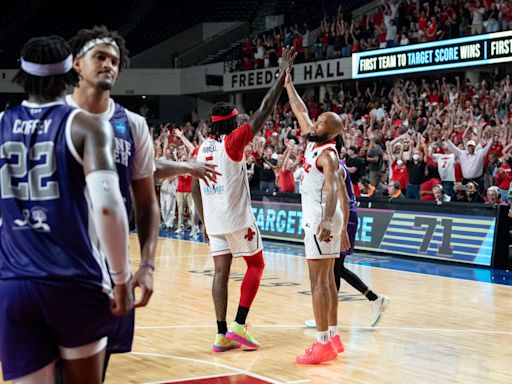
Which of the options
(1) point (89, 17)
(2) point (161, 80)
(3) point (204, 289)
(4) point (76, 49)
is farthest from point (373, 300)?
(1) point (89, 17)

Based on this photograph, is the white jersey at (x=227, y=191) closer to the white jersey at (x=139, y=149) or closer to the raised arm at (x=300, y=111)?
the raised arm at (x=300, y=111)

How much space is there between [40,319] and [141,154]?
92 cm

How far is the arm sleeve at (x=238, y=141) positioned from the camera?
6996 millimetres

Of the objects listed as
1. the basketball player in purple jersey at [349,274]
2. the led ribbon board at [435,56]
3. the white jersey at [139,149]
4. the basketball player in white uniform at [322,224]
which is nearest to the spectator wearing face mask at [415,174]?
the led ribbon board at [435,56]

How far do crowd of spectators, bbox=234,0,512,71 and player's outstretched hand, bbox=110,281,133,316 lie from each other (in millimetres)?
17084

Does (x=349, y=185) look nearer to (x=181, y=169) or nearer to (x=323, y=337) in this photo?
(x=323, y=337)

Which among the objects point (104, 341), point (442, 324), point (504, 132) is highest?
point (504, 132)

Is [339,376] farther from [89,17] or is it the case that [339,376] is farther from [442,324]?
[89,17]

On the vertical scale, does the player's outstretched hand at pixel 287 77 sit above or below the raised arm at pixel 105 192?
above

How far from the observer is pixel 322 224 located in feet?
21.5

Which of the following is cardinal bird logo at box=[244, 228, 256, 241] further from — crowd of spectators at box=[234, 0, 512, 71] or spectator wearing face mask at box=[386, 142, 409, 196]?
crowd of spectators at box=[234, 0, 512, 71]

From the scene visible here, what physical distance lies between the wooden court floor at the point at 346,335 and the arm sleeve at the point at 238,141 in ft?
5.72

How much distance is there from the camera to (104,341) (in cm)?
319

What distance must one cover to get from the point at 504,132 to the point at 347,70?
371 inches
